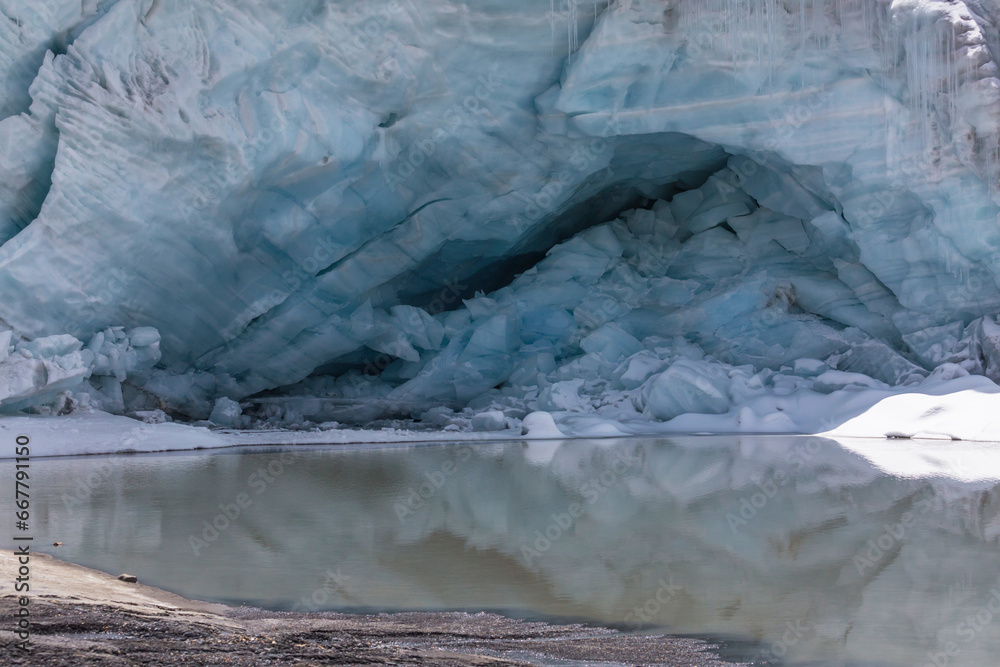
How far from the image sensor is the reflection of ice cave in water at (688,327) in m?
10.4

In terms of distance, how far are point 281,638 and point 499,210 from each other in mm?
9910

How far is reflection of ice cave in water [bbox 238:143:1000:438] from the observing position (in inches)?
410

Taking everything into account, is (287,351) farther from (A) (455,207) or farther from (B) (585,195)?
(B) (585,195)

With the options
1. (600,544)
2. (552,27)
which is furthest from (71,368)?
(600,544)

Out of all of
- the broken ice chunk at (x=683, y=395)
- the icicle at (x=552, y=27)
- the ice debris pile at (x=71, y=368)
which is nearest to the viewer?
the ice debris pile at (x=71, y=368)

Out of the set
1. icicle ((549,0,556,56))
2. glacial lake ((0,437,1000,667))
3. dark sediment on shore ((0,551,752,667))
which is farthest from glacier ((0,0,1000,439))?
dark sediment on shore ((0,551,752,667))

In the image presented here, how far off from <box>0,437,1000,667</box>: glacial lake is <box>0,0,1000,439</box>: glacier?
356cm

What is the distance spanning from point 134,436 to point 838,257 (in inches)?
368

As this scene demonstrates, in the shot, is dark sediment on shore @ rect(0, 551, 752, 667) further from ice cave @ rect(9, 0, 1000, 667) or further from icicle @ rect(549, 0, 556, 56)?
icicle @ rect(549, 0, 556, 56)

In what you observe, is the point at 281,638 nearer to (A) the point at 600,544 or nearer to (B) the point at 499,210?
(A) the point at 600,544

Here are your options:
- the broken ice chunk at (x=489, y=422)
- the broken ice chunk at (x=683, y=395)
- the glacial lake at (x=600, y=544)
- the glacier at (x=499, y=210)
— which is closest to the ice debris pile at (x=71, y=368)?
the glacier at (x=499, y=210)

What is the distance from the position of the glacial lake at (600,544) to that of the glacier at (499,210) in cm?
356

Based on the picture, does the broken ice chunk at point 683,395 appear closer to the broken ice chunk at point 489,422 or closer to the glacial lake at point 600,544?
the broken ice chunk at point 489,422

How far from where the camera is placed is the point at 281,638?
7.22ft
